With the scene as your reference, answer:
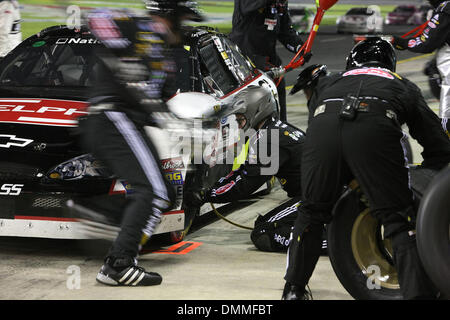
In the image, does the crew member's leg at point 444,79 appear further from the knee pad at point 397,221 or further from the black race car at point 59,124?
the knee pad at point 397,221

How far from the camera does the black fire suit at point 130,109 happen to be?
4730mm

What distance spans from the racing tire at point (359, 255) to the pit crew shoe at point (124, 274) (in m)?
1.22

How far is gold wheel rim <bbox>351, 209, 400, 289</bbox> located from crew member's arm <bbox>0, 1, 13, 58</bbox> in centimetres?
551

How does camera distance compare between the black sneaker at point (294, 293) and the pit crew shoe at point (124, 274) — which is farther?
the pit crew shoe at point (124, 274)

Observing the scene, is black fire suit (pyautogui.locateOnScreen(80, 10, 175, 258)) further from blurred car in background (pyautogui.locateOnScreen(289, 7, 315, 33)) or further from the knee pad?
blurred car in background (pyautogui.locateOnScreen(289, 7, 315, 33))

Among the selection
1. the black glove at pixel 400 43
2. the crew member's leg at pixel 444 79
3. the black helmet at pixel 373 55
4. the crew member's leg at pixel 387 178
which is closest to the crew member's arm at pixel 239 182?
the black glove at pixel 400 43

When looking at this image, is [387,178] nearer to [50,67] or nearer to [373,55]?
[373,55]

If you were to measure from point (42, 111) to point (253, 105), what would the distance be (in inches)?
76.3

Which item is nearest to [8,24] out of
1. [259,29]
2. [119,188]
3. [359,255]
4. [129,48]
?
[259,29]

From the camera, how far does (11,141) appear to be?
19.1 ft

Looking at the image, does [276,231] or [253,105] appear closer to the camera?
[276,231]

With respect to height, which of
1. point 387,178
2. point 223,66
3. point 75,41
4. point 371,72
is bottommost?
point 223,66

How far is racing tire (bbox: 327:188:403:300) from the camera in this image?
4.66 meters

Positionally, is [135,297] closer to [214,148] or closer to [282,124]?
[214,148]
